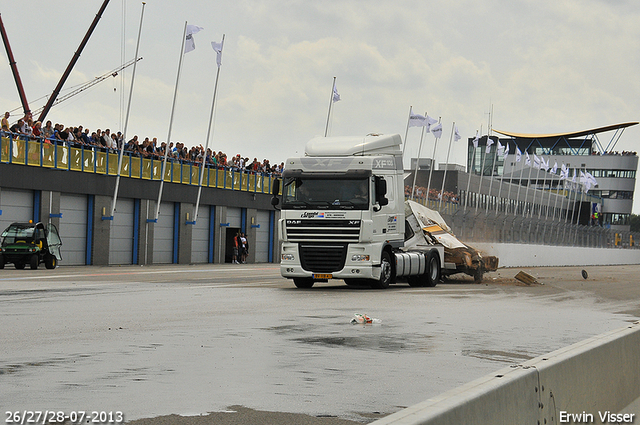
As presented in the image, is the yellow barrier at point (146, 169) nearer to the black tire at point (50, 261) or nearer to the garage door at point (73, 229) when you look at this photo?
the garage door at point (73, 229)

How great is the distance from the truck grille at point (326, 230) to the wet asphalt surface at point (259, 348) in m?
2.02

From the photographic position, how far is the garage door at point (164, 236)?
47.5m

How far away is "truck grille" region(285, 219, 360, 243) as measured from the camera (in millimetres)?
22422

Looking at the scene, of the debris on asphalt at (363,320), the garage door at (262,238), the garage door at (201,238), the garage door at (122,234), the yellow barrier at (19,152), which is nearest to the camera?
the debris on asphalt at (363,320)

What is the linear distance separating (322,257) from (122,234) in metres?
24.2

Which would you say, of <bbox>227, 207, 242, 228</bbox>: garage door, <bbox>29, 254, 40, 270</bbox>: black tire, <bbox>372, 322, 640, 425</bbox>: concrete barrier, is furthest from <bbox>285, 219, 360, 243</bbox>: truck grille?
<bbox>227, 207, 242, 228</bbox>: garage door

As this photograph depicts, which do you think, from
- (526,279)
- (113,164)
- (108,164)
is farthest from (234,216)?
(526,279)

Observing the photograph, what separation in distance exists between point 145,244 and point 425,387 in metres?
39.4

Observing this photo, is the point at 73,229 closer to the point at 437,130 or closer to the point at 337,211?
the point at 337,211

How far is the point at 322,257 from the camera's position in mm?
22703

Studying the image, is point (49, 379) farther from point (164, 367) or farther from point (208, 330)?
point (208, 330)

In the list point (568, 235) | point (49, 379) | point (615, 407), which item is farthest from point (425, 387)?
point (568, 235)

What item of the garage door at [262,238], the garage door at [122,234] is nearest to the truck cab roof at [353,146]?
the garage door at [122,234]

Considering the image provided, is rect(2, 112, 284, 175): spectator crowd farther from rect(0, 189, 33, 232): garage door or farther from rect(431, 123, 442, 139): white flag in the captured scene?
rect(431, 123, 442, 139): white flag
